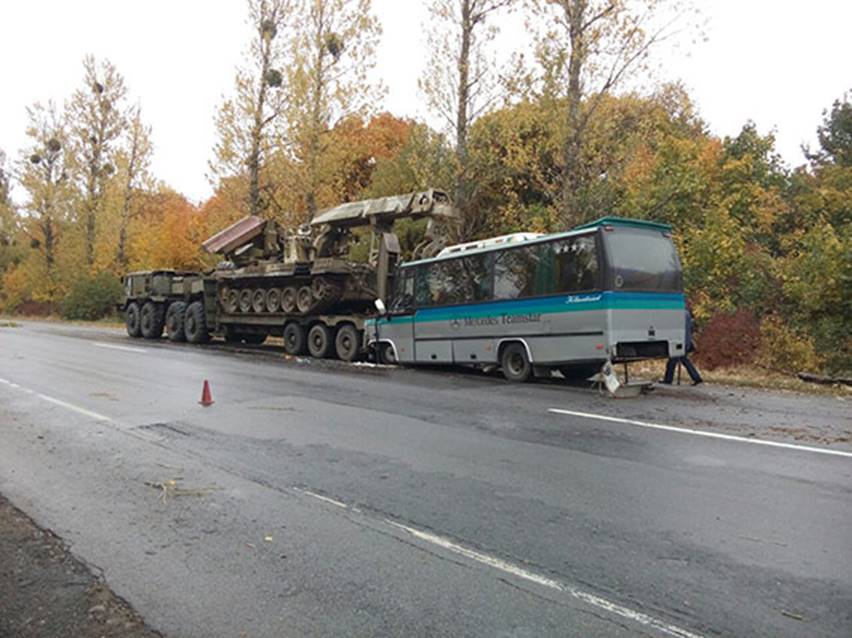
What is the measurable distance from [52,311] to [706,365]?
1787 inches

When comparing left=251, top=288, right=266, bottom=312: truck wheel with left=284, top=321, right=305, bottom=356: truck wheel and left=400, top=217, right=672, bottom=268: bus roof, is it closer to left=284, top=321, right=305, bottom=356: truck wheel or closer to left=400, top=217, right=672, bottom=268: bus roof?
left=284, top=321, right=305, bottom=356: truck wheel

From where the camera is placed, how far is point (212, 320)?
2217 centimetres

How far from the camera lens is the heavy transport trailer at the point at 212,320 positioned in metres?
17.8

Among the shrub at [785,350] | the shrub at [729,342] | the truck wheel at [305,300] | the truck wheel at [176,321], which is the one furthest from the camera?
the truck wheel at [176,321]

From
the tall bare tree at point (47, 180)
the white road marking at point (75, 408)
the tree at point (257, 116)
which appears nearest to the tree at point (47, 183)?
the tall bare tree at point (47, 180)

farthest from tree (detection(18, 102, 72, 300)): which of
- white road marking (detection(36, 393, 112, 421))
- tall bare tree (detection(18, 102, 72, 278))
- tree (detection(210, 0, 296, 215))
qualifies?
white road marking (detection(36, 393, 112, 421))

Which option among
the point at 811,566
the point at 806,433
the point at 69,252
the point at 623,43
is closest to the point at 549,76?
the point at 623,43

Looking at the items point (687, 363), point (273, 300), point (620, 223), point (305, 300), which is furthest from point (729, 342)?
point (273, 300)

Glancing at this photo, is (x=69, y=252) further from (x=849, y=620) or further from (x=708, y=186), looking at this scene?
(x=849, y=620)

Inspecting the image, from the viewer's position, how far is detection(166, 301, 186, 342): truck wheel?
2334 centimetres

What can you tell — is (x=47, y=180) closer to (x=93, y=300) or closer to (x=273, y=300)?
(x=93, y=300)

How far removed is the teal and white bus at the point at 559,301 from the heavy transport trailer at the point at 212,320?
12.6 ft

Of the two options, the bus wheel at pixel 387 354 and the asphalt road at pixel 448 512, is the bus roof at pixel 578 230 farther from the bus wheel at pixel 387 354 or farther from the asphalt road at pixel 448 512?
the asphalt road at pixel 448 512

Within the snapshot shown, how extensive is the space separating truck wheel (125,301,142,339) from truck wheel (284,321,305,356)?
30.6 feet
